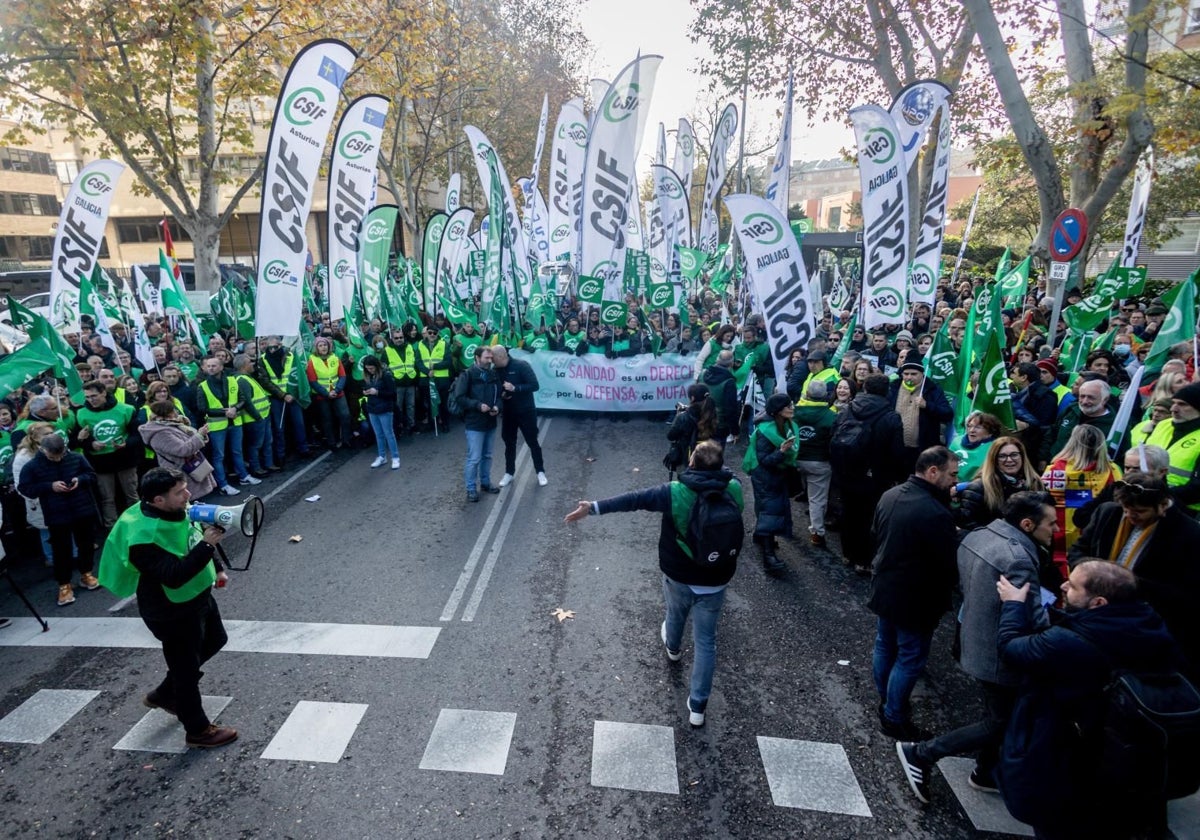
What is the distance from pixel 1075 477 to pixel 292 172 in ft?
30.4

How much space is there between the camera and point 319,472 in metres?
9.64

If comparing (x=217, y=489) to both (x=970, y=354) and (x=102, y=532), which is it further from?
(x=970, y=354)

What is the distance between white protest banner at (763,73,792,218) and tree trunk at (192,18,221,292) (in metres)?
12.6

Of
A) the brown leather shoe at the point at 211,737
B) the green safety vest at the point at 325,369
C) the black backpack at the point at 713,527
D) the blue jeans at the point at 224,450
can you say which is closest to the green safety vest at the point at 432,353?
the green safety vest at the point at 325,369

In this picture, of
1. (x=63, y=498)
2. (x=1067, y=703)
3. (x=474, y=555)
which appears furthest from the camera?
(x=474, y=555)

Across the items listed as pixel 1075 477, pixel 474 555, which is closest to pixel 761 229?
pixel 1075 477

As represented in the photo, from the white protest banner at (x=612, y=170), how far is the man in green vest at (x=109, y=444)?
23.9ft

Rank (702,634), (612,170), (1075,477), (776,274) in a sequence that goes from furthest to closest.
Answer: (612,170) → (776,274) → (1075,477) → (702,634)

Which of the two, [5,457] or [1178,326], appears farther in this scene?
[5,457]

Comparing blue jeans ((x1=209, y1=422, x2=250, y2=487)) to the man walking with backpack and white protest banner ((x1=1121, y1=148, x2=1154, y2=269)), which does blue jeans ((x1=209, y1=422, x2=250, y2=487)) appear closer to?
the man walking with backpack

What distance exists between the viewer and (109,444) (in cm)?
705

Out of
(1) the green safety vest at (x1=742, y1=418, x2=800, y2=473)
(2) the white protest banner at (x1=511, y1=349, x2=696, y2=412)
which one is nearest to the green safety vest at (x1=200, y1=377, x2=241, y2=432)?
(2) the white protest banner at (x1=511, y1=349, x2=696, y2=412)

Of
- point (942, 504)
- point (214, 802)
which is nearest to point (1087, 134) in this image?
point (942, 504)

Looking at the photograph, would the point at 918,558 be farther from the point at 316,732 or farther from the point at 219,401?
the point at 219,401
